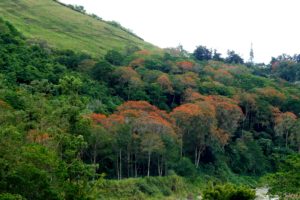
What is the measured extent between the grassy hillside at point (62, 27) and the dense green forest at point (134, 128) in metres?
12.5

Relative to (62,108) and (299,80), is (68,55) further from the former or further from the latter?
(299,80)

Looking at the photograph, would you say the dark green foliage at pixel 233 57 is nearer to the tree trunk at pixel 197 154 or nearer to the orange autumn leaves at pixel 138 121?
the tree trunk at pixel 197 154

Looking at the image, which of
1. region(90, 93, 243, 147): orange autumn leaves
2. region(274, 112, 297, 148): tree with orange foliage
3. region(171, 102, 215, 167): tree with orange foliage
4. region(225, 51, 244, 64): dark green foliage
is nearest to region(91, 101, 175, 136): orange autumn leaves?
region(90, 93, 243, 147): orange autumn leaves

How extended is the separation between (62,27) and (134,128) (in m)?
66.6

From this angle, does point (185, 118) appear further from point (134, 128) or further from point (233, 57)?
point (233, 57)

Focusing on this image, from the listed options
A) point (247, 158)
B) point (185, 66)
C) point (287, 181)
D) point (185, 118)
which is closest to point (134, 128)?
point (185, 118)

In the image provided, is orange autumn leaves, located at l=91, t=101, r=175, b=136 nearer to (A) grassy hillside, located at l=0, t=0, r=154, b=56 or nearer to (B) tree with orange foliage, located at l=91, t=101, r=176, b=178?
(B) tree with orange foliage, located at l=91, t=101, r=176, b=178

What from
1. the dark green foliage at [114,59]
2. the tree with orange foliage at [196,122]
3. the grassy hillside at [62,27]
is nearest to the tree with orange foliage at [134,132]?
the tree with orange foliage at [196,122]

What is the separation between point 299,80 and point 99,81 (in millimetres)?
67720

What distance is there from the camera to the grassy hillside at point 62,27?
347ft

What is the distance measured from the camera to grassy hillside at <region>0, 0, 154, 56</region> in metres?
106

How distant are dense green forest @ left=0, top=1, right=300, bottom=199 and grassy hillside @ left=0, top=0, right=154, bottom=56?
40.9ft

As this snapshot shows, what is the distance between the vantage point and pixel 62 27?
117 metres

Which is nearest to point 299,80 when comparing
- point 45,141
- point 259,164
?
point 259,164
